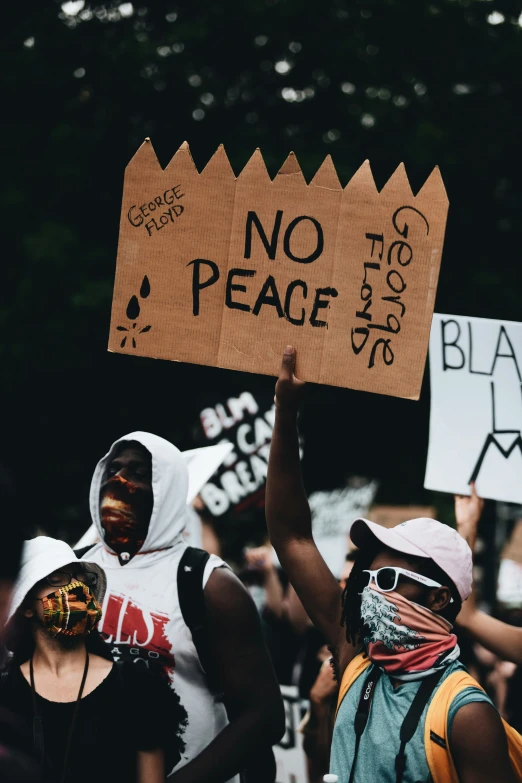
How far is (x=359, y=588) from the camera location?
A: 2945 millimetres

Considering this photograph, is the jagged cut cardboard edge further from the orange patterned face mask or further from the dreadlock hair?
the orange patterned face mask

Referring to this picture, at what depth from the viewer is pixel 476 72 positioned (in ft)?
43.4

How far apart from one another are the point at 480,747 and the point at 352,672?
0.49m

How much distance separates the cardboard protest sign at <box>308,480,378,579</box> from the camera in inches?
380

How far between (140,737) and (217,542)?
274 centimetres

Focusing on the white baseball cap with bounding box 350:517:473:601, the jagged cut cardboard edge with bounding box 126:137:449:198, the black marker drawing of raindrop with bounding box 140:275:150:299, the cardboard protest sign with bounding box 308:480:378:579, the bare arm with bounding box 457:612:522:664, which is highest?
the jagged cut cardboard edge with bounding box 126:137:449:198

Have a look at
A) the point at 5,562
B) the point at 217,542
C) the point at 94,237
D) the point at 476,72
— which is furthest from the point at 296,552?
the point at 476,72

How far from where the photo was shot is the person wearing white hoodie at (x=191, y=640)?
10.5 feet

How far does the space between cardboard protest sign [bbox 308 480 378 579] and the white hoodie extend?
5.82 metres

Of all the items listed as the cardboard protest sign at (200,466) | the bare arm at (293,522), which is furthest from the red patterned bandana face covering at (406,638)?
the cardboard protest sign at (200,466)

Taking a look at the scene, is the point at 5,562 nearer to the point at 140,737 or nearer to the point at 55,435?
the point at 140,737

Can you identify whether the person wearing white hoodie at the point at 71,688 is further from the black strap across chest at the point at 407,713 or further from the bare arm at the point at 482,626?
the bare arm at the point at 482,626

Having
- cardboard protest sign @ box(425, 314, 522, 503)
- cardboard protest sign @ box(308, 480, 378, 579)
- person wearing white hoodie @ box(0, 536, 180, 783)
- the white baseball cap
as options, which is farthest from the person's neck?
cardboard protest sign @ box(308, 480, 378, 579)

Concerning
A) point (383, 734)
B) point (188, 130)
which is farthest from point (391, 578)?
point (188, 130)
